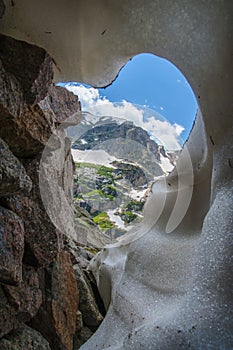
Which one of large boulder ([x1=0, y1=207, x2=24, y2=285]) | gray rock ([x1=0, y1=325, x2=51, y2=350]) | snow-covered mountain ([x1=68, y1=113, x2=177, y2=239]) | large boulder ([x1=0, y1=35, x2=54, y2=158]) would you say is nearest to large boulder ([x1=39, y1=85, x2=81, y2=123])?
snow-covered mountain ([x1=68, y1=113, x2=177, y2=239])

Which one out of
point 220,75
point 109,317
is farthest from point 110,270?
point 220,75

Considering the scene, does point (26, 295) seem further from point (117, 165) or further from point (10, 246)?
point (117, 165)

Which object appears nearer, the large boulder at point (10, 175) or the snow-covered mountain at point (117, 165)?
the large boulder at point (10, 175)

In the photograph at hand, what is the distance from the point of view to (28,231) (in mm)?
1755

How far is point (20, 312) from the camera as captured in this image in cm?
159

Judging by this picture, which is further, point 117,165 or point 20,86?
point 117,165

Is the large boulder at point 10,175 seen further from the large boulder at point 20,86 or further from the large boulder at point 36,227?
the large boulder at point 36,227

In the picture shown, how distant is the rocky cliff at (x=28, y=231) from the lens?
1377mm

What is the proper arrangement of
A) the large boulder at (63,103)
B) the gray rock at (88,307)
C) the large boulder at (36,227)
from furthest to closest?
the large boulder at (63,103) → the gray rock at (88,307) → the large boulder at (36,227)

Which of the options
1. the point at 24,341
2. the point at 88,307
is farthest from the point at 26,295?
the point at 88,307

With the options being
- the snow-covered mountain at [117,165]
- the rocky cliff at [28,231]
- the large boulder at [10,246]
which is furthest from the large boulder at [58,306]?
the snow-covered mountain at [117,165]

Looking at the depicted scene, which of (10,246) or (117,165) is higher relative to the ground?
(10,246)

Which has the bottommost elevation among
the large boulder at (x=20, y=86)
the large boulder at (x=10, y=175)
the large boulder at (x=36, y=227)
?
the large boulder at (x=36, y=227)

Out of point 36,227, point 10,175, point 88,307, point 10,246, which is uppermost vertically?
point 10,175
